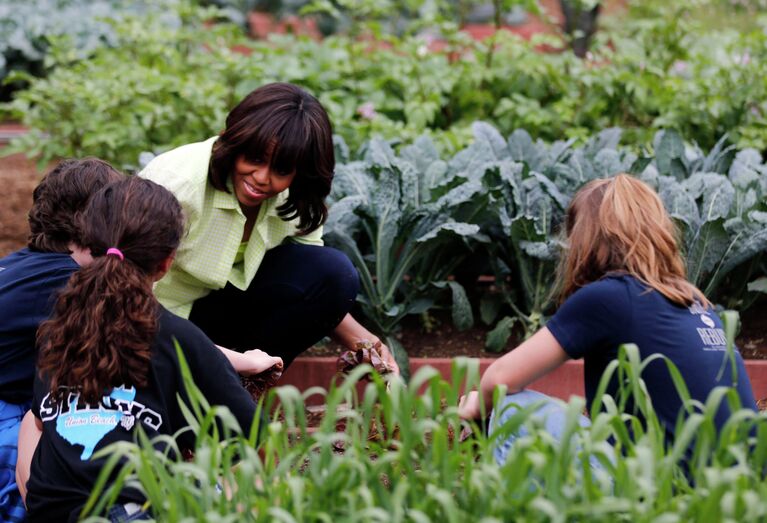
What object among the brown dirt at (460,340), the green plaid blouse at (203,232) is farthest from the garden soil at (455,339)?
the green plaid blouse at (203,232)

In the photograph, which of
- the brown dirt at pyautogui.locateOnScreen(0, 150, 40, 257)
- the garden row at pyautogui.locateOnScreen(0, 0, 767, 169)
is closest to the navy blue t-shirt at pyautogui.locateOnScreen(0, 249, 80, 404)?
the garden row at pyautogui.locateOnScreen(0, 0, 767, 169)

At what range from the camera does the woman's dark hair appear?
3055 millimetres

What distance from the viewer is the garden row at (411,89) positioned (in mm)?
4969

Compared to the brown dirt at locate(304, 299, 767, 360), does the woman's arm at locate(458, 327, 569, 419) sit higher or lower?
higher

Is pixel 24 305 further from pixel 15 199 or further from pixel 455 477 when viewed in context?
pixel 15 199

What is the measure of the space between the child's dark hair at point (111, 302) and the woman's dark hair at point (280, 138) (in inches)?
28.3

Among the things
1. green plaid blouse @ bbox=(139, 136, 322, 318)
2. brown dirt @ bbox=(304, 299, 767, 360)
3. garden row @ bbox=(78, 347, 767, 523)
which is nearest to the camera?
garden row @ bbox=(78, 347, 767, 523)

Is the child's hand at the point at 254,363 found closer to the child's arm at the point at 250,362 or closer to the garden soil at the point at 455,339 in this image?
the child's arm at the point at 250,362

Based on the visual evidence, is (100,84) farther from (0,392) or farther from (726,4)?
(726,4)

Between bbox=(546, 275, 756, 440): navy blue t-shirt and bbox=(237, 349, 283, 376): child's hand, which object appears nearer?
bbox=(546, 275, 756, 440): navy blue t-shirt

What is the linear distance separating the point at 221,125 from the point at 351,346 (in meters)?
1.84

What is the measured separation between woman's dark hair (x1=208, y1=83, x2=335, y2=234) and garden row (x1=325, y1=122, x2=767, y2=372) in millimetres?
670

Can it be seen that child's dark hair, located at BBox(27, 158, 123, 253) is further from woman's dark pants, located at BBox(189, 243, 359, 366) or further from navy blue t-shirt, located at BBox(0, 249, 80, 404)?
woman's dark pants, located at BBox(189, 243, 359, 366)

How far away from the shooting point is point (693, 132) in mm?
5125
